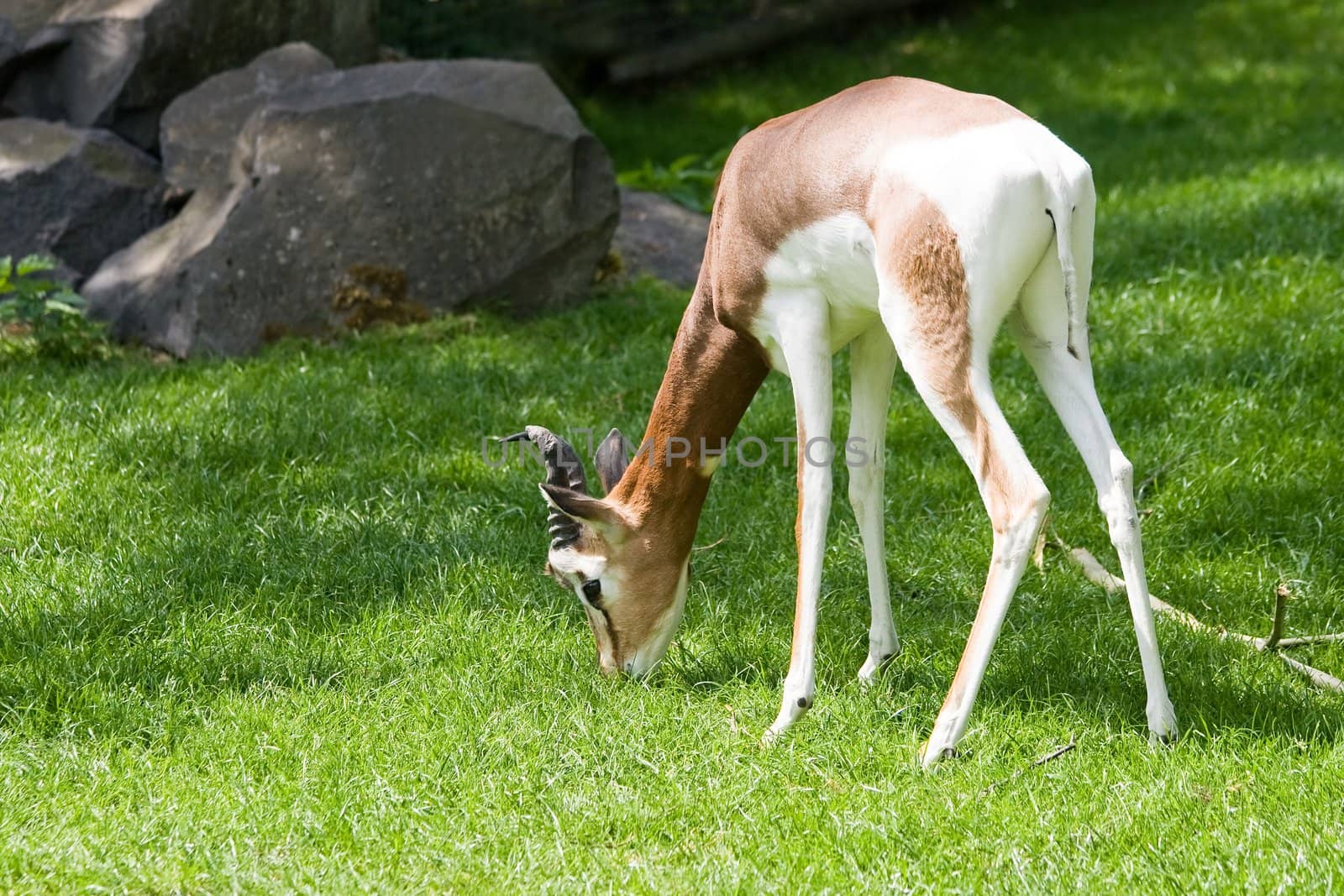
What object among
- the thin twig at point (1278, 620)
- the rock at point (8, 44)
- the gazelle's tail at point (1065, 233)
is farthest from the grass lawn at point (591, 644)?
the rock at point (8, 44)

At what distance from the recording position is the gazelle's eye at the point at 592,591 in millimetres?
4082

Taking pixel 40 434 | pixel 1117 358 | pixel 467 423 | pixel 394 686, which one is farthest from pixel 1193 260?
pixel 40 434

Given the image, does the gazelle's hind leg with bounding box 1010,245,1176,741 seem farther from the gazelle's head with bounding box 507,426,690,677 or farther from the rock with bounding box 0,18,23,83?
the rock with bounding box 0,18,23,83

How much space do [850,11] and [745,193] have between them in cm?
1090

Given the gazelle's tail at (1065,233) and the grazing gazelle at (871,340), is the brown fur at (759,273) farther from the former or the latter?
the gazelle's tail at (1065,233)

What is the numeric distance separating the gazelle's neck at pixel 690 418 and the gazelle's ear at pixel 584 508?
8 cm

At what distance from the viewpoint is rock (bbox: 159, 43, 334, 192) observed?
7570 mm

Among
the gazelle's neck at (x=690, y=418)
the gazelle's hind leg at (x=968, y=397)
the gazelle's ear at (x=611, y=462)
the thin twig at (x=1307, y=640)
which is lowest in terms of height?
the thin twig at (x=1307, y=640)

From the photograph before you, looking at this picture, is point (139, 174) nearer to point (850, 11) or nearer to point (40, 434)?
point (40, 434)

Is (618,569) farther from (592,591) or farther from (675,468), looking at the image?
(675,468)

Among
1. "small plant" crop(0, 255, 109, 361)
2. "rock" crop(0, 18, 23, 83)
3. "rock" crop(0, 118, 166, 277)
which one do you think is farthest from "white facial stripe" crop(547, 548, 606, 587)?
"rock" crop(0, 18, 23, 83)

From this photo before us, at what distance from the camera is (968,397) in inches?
132

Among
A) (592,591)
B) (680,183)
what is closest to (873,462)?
(592,591)

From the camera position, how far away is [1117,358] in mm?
6281
